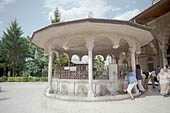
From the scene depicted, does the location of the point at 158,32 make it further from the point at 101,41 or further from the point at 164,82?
the point at 164,82

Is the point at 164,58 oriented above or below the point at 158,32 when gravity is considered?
below

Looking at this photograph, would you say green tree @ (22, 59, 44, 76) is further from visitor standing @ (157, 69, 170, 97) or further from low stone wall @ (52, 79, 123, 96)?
visitor standing @ (157, 69, 170, 97)

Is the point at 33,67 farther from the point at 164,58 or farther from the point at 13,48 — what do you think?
the point at 164,58

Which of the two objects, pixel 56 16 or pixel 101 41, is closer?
pixel 101 41

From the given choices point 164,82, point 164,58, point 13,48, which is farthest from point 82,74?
point 13,48

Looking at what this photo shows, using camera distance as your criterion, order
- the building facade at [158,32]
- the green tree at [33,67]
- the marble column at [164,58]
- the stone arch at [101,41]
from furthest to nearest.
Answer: the green tree at [33,67] < the marble column at [164,58] < the building facade at [158,32] < the stone arch at [101,41]

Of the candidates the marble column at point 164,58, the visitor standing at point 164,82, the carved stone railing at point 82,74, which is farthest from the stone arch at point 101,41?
the marble column at point 164,58

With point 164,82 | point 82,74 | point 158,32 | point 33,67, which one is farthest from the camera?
point 33,67

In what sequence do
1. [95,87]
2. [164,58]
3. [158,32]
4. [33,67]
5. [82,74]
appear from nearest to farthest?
[95,87], [82,74], [164,58], [158,32], [33,67]

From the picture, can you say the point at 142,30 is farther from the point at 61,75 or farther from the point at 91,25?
the point at 61,75

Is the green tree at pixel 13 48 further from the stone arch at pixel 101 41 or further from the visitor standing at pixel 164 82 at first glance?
the visitor standing at pixel 164 82

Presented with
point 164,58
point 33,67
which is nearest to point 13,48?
point 33,67

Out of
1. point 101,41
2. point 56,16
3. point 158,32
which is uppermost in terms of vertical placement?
point 56,16

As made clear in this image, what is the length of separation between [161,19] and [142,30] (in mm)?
9356
